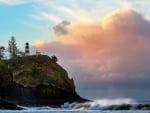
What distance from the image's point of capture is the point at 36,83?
17188cm

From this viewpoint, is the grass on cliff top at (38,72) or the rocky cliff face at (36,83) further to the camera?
the grass on cliff top at (38,72)

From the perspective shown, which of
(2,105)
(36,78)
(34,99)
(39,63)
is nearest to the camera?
(2,105)

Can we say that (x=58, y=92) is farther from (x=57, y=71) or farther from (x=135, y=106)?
(x=135, y=106)

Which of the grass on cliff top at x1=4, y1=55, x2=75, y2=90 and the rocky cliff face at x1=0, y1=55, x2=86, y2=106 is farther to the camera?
the grass on cliff top at x1=4, y1=55, x2=75, y2=90

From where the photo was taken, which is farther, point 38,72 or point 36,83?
point 38,72

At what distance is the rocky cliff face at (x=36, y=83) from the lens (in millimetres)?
153500

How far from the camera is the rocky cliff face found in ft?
504

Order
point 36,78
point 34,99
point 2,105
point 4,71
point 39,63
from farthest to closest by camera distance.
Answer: point 39,63 → point 36,78 → point 34,99 → point 4,71 → point 2,105

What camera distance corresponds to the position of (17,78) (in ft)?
595

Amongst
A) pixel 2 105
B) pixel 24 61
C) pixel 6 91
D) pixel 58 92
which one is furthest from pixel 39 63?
pixel 2 105

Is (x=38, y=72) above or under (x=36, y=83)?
above

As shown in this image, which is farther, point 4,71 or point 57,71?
point 57,71

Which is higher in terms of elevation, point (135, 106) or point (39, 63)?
point (39, 63)

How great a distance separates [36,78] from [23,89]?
42.5ft
